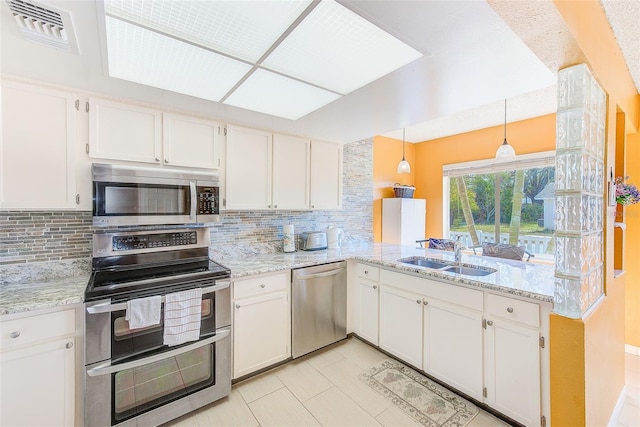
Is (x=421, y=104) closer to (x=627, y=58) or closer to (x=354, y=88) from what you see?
(x=354, y=88)

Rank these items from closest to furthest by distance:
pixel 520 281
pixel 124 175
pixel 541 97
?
pixel 520 281 → pixel 124 175 → pixel 541 97

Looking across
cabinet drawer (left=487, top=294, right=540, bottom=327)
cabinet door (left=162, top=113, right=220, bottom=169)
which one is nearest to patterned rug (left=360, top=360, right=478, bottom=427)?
cabinet drawer (left=487, top=294, right=540, bottom=327)

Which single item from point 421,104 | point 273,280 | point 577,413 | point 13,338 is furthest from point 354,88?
point 13,338

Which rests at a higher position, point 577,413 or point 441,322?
point 441,322

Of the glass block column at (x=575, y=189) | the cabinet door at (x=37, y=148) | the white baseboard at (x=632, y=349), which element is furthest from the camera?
the white baseboard at (x=632, y=349)

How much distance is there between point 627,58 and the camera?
198 cm

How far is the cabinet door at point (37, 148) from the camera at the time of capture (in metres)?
1.68

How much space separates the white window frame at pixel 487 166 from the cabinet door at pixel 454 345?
7.71ft

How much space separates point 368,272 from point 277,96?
186cm

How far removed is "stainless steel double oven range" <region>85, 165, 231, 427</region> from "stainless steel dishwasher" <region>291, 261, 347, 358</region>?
0.68 meters

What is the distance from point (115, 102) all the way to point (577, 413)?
136 inches

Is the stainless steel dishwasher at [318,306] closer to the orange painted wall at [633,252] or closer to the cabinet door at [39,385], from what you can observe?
the cabinet door at [39,385]

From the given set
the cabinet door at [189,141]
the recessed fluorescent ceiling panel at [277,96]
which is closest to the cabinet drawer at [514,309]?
the recessed fluorescent ceiling panel at [277,96]

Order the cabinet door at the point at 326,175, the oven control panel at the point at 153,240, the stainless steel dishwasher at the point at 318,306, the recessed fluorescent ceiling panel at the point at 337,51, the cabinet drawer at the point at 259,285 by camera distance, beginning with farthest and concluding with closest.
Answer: the cabinet door at the point at 326,175 → the stainless steel dishwasher at the point at 318,306 → the cabinet drawer at the point at 259,285 → the oven control panel at the point at 153,240 → the recessed fluorescent ceiling panel at the point at 337,51
